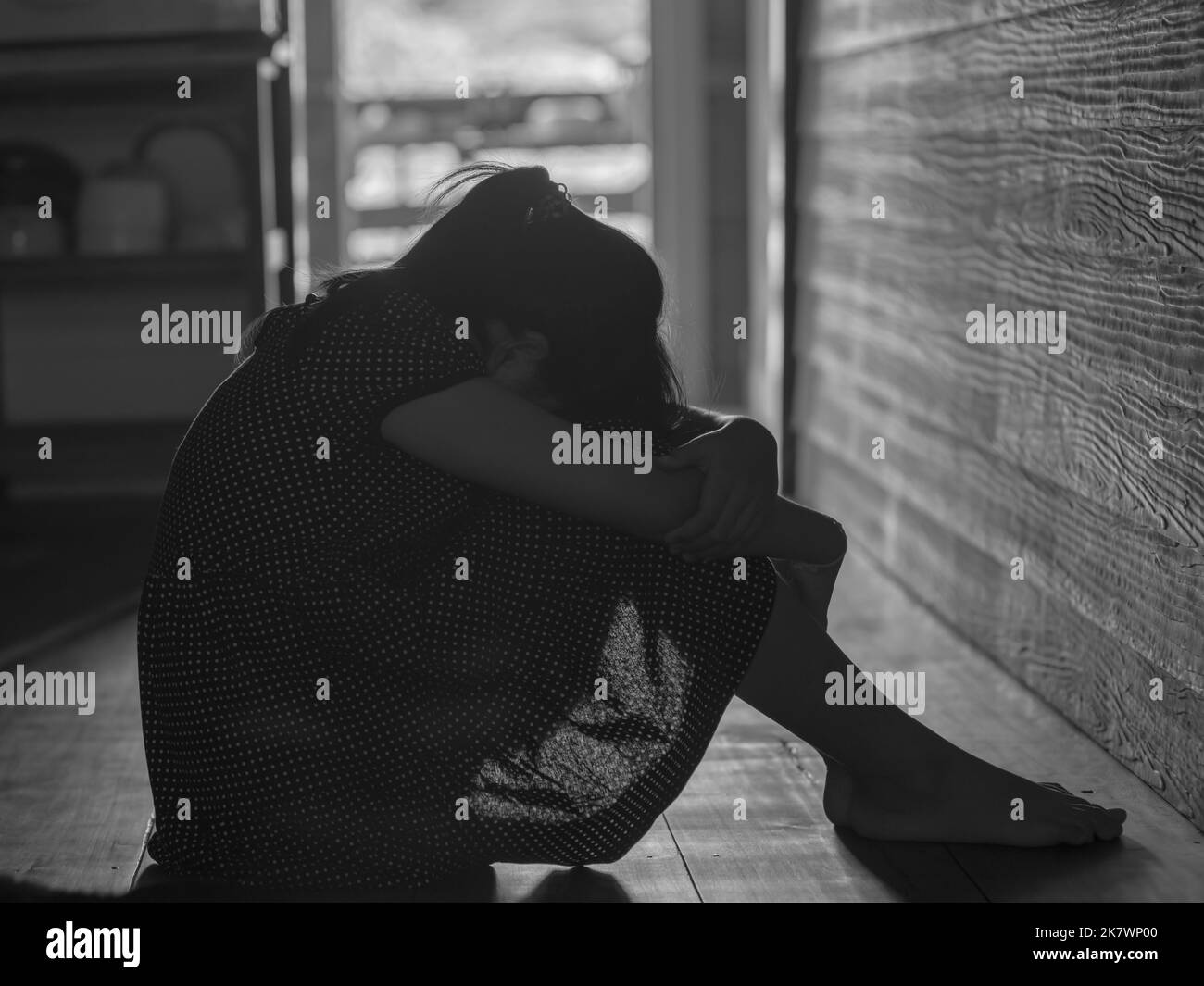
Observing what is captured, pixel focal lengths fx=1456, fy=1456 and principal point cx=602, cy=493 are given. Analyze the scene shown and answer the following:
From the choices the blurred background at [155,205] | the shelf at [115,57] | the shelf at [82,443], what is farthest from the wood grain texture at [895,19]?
the shelf at [82,443]

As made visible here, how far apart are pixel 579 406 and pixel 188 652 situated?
370mm

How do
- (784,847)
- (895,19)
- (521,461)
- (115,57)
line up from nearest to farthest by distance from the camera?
(521,461)
(784,847)
(895,19)
(115,57)

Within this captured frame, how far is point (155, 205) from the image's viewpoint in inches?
119

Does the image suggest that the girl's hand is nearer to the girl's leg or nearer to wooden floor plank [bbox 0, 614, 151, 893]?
the girl's leg

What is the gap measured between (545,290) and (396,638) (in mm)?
295

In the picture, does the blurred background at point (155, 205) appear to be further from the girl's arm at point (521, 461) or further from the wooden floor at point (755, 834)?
the girl's arm at point (521, 461)

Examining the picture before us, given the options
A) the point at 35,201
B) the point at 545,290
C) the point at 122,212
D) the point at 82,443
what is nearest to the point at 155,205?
the point at 122,212

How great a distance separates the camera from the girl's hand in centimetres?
111

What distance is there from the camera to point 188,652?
1.16m

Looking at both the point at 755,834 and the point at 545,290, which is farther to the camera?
the point at 755,834

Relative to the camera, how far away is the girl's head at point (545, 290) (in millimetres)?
1150

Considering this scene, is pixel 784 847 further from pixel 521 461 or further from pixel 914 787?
pixel 521 461
